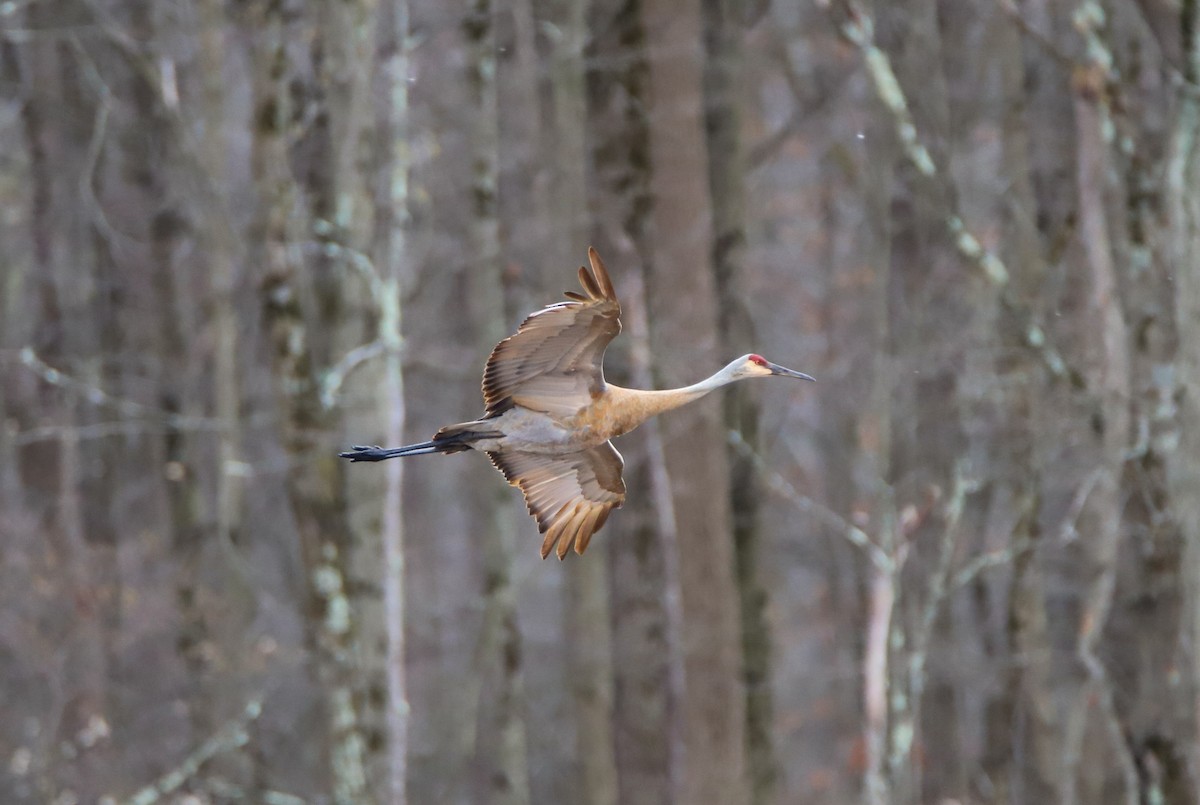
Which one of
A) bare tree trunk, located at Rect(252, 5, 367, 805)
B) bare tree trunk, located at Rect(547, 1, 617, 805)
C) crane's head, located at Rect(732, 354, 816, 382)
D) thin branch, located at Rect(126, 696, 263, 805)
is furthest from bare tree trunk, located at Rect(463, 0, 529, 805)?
crane's head, located at Rect(732, 354, 816, 382)

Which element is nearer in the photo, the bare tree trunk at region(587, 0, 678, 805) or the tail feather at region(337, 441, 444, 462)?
the tail feather at region(337, 441, 444, 462)

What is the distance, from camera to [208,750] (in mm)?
11117

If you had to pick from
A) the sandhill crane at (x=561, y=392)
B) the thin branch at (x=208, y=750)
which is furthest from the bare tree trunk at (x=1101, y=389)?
the sandhill crane at (x=561, y=392)

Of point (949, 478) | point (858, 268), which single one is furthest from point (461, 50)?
point (949, 478)

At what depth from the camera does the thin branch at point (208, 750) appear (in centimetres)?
1116

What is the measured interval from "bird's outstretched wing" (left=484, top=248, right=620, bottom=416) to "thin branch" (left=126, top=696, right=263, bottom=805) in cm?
620

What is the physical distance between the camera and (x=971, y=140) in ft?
43.0

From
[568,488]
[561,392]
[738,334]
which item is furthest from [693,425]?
[561,392]

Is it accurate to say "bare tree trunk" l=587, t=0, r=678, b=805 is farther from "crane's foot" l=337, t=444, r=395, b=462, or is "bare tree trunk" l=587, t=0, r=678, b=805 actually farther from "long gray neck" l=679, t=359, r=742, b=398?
"long gray neck" l=679, t=359, r=742, b=398

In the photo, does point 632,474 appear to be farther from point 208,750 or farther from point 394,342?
point 208,750

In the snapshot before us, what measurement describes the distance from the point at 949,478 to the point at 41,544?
284 inches

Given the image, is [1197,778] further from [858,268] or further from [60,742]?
[60,742]

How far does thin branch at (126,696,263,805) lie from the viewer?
11156 mm

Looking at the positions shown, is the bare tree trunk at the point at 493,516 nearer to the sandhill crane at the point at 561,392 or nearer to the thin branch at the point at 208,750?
the thin branch at the point at 208,750
